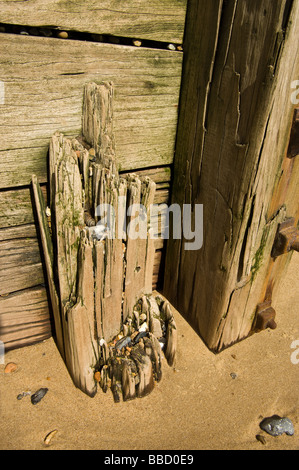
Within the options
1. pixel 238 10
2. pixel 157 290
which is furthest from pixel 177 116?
pixel 157 290

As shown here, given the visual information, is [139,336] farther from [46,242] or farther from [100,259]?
[46,242]

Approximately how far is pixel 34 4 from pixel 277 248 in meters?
2.05

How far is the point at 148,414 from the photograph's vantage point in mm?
2236

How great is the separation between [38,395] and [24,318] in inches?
21.4

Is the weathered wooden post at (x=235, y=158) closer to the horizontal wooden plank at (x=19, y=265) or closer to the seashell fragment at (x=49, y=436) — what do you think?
the horizontal wooden plank at (x=19, y=265)

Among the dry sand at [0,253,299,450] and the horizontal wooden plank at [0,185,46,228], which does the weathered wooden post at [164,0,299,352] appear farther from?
the horizontal wooden plank at [0,185,46,228]

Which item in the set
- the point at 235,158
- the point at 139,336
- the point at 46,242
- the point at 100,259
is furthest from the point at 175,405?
the point at 235,158

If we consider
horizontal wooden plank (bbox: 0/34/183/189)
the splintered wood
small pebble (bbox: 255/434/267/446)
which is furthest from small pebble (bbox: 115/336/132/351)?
horizontal wooden plank (bbox: 0/34/183/189)

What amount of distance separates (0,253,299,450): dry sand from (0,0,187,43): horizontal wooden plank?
2.09 metres

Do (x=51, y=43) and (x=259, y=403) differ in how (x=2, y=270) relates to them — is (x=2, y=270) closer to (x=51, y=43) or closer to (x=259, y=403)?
(x=51, y=43)

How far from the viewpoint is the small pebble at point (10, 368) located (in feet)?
8.00

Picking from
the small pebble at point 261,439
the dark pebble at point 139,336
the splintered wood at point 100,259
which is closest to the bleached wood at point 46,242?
the splintered wood at point 100,259

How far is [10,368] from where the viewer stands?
2.45 m

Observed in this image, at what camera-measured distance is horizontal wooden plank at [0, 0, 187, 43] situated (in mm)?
1778
